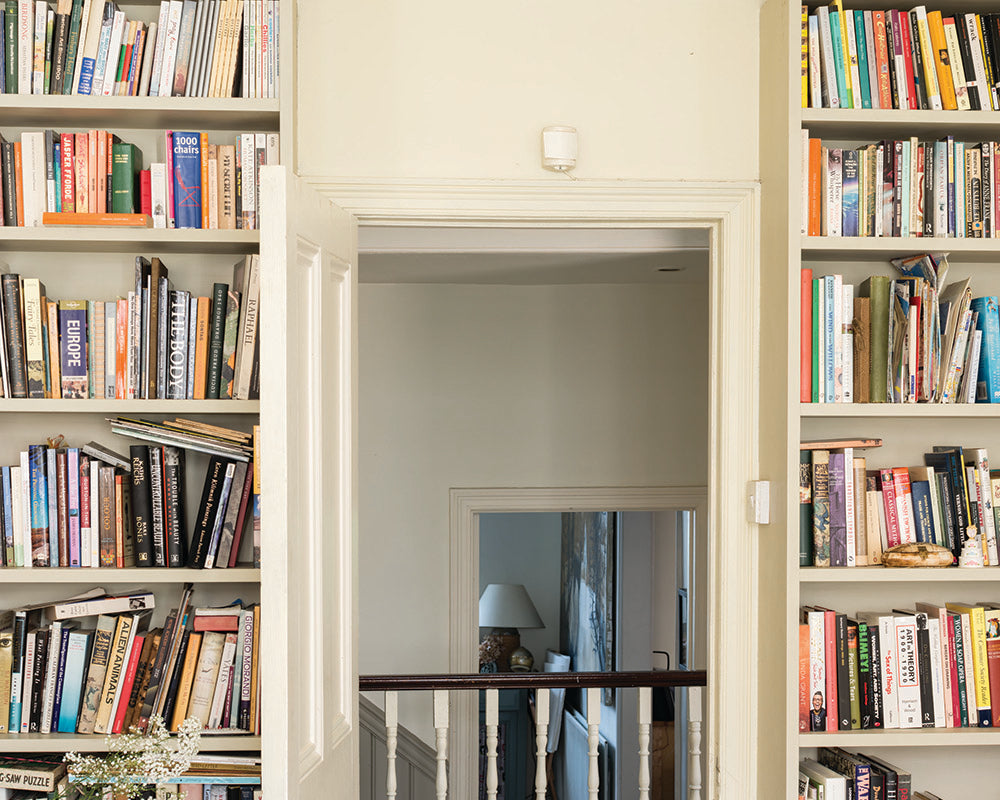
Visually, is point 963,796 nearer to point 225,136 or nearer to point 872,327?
point 872,327

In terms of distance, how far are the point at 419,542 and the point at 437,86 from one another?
2.88 m

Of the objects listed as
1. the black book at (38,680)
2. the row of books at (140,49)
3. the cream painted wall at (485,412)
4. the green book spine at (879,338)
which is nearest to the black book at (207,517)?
the black book at (38,680)

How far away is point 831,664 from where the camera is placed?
82.0 inches

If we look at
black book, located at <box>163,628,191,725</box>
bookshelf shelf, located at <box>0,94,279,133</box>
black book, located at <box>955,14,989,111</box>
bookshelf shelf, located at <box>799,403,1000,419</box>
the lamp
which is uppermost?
black book, located at <box>955,14,989,111</box>

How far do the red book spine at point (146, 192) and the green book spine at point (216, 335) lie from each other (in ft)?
0.81

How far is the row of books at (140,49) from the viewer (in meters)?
2.04

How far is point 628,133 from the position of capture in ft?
7.15

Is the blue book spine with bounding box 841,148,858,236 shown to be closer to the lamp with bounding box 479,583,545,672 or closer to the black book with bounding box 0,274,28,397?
the black book with bounding box 0,274,28,397


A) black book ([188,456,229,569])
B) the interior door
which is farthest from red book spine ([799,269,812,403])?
black book ([188,456,229,569])

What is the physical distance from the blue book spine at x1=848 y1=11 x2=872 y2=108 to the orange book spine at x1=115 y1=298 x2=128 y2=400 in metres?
1.74

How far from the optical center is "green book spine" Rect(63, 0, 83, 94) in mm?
2045

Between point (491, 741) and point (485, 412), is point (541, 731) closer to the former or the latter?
point (491, 741)

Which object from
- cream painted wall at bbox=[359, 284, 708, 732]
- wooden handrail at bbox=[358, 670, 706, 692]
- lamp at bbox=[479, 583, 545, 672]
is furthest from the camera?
lamp at bbox=[479, 583, 545, 672]

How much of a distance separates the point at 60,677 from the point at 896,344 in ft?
6.68
